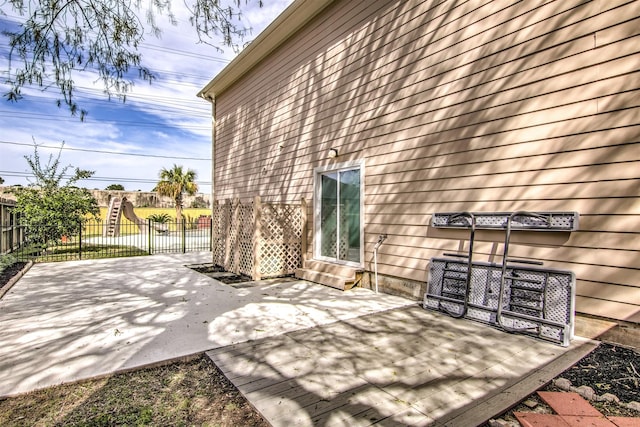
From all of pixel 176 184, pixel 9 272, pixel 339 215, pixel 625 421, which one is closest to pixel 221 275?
pixel 339 215

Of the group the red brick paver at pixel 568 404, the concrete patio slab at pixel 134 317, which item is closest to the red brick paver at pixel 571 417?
the red brick paver at pixel 568 404

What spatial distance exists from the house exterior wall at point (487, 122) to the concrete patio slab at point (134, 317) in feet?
5.22

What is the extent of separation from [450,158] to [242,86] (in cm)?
727

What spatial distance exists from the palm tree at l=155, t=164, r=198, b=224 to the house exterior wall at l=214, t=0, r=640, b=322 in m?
20.0

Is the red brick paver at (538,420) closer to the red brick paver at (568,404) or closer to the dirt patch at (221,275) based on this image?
the red brick paver at (568,404)

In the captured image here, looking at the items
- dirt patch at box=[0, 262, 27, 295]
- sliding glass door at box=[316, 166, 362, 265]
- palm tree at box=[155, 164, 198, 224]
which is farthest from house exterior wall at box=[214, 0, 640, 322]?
Answer: palm tree at box=[155, 164, 198, 224]

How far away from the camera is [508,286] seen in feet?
11.6

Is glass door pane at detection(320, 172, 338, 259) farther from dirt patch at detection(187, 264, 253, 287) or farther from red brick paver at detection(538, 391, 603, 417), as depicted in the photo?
red brick paver at detection(538, 391, 603, 417)

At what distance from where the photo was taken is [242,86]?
969cm

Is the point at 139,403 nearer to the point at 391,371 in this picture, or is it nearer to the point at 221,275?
the point at 391,371

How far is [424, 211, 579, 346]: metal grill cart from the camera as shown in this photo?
10.3ft

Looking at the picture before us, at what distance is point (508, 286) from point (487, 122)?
1.85 m

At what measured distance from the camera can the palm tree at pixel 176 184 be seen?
24438 millimetres

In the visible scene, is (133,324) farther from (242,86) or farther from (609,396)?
→ (242,86)
